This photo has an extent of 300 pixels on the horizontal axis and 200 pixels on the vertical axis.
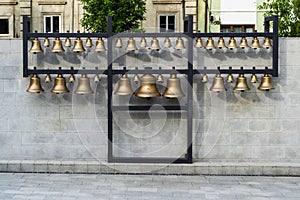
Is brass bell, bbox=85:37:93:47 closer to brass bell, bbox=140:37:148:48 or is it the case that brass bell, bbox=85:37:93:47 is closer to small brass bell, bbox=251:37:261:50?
brass bell, bbox=140:37:148:48

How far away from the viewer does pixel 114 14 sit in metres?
15.3

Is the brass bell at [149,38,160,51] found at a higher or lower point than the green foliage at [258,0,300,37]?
lower

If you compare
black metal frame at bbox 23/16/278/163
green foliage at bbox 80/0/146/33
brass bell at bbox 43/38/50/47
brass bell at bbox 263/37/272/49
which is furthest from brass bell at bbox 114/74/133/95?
green foliage at bbox 80/0/146/33

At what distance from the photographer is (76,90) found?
28.8 ft

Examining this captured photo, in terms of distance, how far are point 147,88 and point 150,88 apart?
2.0 inches

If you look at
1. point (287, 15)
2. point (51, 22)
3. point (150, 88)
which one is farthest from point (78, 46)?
point (51, 22)

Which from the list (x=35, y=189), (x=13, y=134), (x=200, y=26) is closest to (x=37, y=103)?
(x=13, y=134)

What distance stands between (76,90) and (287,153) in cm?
390

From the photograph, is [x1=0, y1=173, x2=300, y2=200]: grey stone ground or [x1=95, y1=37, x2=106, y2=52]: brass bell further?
[x1=95, y1=37, x2=106, y2=52]: brass bell

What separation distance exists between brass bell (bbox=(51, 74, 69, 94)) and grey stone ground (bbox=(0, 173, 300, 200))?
1.45 meters

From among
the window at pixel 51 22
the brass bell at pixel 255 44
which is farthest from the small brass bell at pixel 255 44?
the window at pixel 51 22

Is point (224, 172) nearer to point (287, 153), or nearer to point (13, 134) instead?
point (287, 153)

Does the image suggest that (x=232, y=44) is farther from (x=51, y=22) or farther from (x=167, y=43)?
(x=51, y=22)

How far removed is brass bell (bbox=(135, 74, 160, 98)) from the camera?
8523 millimetres
